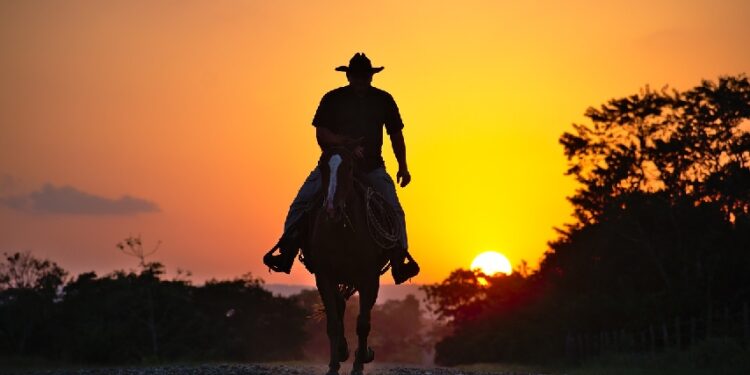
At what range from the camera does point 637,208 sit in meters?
59.0

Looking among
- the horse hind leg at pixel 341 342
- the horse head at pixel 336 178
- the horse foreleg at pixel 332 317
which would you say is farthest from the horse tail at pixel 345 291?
the horse head at pixel 336 178

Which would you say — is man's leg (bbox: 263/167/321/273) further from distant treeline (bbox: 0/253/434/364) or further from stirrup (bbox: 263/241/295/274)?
distant treeline (bbox: 0/253/434/364)

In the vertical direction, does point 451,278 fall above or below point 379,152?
above

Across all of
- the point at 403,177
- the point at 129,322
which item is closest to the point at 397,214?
the point at 403,177

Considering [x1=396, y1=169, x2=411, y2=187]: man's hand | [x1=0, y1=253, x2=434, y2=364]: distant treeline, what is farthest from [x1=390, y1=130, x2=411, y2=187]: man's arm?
[x1=0, y1=253, x2=434, y2=364]: distant treeline

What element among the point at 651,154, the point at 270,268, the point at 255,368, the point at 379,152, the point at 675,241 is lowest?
the point at 255,368

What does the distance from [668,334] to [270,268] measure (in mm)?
29799

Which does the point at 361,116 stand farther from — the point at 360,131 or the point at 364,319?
the point at 364,319

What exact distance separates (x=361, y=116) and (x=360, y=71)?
78 centimetres

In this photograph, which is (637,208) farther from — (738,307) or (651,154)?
(738,307)

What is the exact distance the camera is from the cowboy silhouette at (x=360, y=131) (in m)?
16.7

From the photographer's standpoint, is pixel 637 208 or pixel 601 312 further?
pixel 637 208

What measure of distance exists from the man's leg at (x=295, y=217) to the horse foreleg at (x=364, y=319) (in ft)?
4.43

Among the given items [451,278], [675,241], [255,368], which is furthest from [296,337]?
[255,368]
